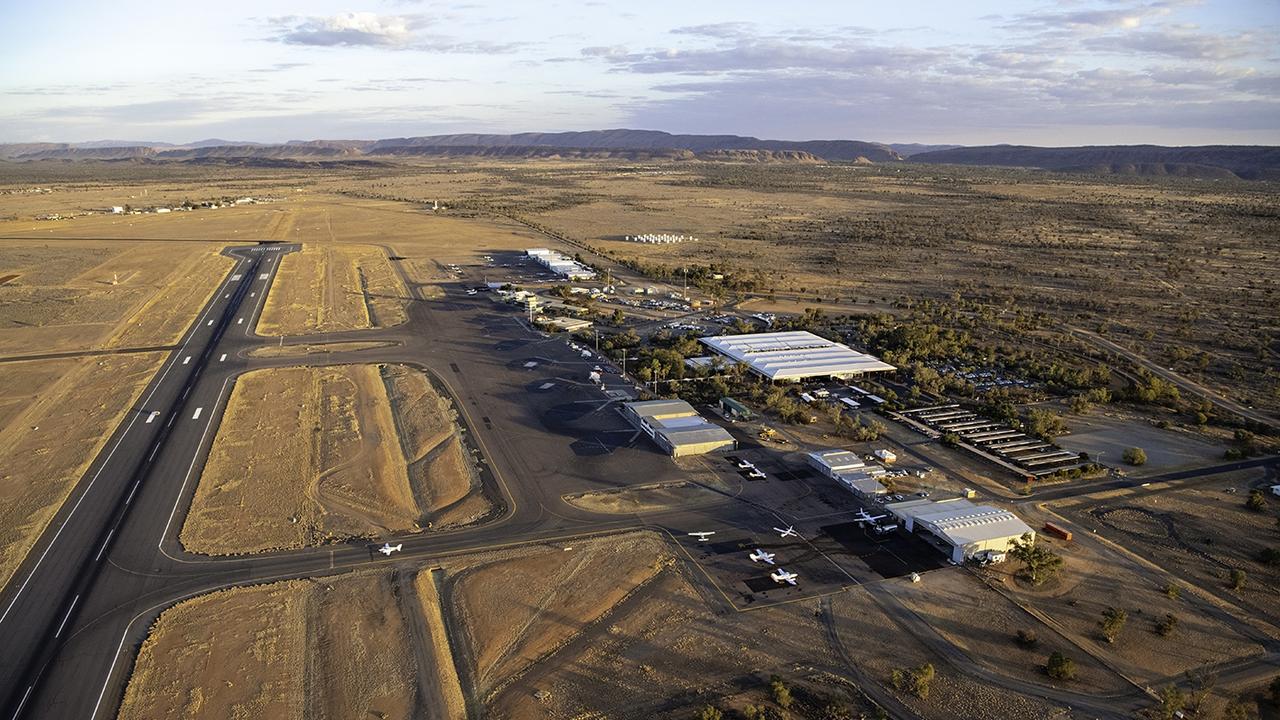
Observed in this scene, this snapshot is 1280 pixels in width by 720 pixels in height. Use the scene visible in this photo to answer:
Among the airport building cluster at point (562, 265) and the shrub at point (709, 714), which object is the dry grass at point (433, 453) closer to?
the shrub at point (709, 714)

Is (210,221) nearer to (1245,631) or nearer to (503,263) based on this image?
(503,263)

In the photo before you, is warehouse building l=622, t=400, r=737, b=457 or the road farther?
the road

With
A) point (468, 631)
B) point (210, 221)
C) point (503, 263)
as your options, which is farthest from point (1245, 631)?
point (210, 221)

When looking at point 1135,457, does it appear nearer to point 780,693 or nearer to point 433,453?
point 780,693

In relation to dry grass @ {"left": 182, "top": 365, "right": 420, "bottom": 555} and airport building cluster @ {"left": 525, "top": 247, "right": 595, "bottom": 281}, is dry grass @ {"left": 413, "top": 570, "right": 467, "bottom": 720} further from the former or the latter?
airport building cluster @ {"left": 525, "top": 247, "right": 595, "bottom": 281}

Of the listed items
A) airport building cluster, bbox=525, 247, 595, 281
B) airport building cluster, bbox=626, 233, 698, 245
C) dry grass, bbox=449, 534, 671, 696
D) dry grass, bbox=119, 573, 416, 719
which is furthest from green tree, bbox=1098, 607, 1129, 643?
airport building cluster, bbox=626, 233, 698, 245

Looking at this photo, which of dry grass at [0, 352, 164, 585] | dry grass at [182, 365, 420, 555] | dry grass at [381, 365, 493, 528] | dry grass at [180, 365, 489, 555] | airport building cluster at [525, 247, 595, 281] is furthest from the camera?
airport building cluster at [525, 247, 595, 281]

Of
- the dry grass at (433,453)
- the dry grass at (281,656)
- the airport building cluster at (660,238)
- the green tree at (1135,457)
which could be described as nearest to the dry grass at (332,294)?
the dry grass at (433,453)
